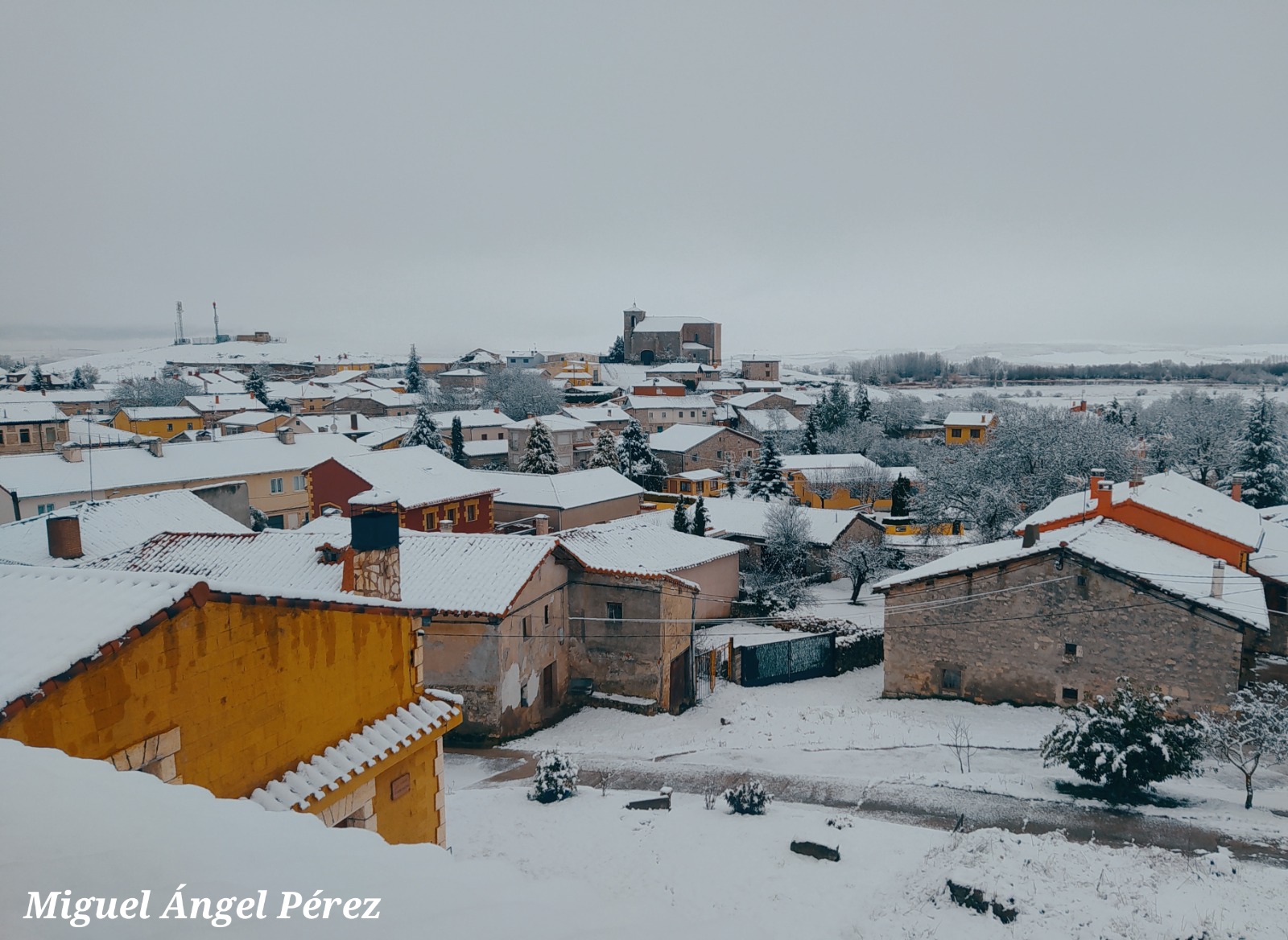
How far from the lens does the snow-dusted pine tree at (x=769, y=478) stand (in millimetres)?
46812

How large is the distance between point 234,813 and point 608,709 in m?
17.1

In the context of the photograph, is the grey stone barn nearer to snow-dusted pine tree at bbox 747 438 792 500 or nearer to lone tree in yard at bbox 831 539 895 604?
lone tree in yard at bbox 831 539 895 604

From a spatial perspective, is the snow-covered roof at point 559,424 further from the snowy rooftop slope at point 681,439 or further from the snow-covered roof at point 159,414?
the snow-covered roof at point 159,414

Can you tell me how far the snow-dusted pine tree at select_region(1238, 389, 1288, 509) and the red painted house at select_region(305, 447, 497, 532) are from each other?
1577 inches

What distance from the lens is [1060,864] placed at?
10547mm

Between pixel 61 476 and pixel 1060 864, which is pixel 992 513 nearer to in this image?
pixel 1060 864

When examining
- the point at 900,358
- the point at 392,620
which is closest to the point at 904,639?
the point at 392,620

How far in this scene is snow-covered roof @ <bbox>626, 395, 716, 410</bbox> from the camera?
82.3 metres

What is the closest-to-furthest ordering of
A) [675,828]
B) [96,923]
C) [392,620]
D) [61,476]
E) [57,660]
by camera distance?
1. [96,923]
2. [57,660]
3. [392,620]
4. [675,828]
5. [61,476]

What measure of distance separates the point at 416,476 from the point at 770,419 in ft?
151

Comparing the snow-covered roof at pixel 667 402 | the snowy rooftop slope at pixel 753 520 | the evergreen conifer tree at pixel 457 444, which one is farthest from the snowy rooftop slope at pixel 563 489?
the snow-covered roof at pixel 667 402

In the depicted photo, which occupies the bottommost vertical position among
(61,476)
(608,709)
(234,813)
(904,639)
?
(608,709)

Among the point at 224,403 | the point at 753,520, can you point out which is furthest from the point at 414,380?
the point at 753,520

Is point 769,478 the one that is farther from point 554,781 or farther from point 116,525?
point 554,781
